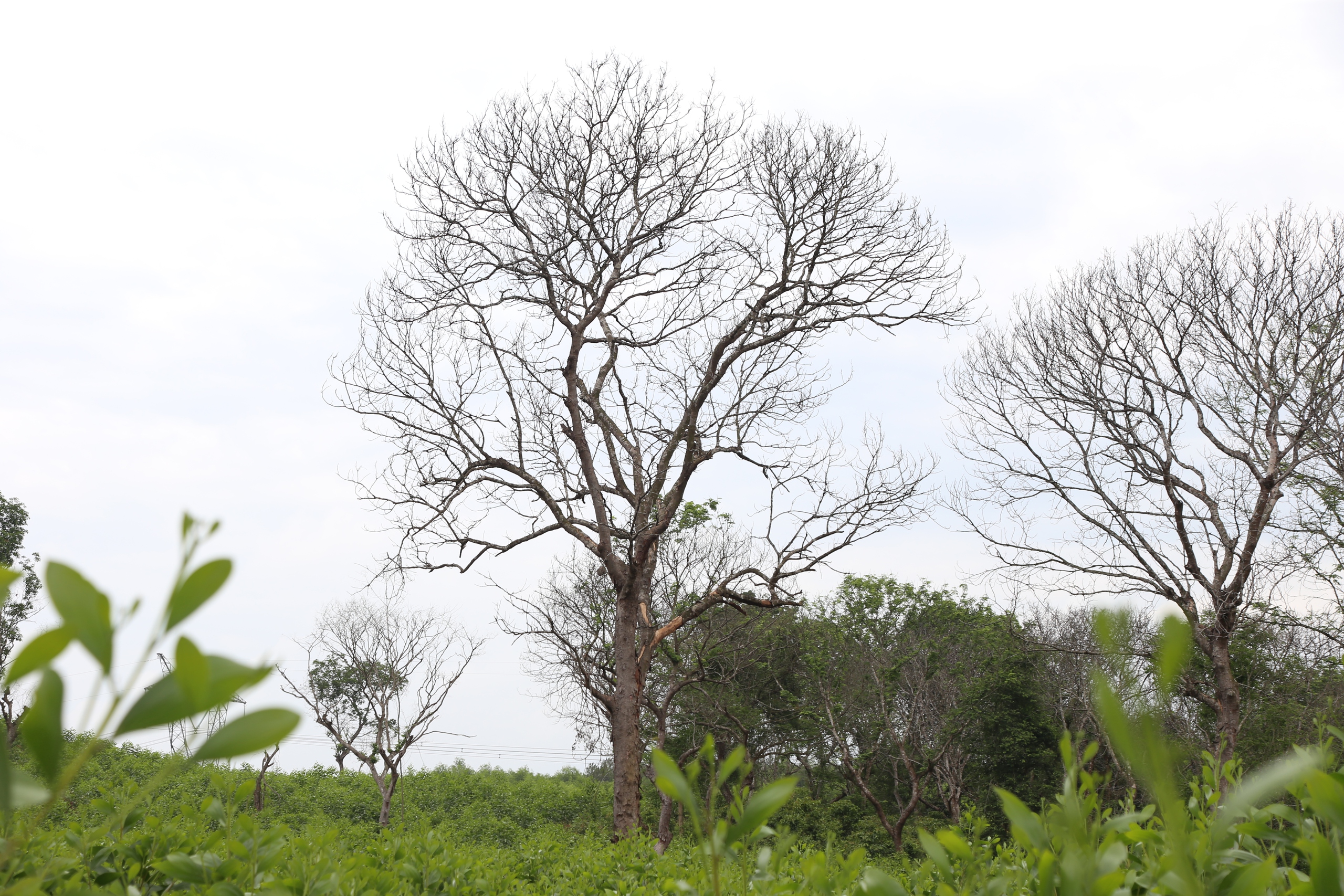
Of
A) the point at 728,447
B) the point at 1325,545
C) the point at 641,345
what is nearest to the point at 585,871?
the point at 728,447

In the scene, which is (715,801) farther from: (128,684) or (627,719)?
(627,719)

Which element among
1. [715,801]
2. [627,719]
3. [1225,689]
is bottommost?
[715,801]

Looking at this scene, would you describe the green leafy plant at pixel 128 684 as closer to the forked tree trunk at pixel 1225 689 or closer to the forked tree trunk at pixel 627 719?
the forked tree trunk at pixel 627 719

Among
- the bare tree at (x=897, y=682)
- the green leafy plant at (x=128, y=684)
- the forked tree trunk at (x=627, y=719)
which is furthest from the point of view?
the bare tree at (x=897, y=682)

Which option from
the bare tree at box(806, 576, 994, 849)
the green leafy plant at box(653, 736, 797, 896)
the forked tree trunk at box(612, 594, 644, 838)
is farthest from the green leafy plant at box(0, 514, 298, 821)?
the bare tree at box(806, 576, 994, 849)

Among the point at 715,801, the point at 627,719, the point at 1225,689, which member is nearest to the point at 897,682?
the point at 1225,689

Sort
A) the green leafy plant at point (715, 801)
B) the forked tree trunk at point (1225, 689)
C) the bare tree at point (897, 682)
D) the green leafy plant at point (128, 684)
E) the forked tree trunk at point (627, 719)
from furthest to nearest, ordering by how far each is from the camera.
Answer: the bare tree at point (897, 682)
the forked tree trunk at point (1225, 689)
the forked tree trunk at point (627, 719)
the green leafy plant at point (715, 801)
the green leafy plant at point (128, 684)

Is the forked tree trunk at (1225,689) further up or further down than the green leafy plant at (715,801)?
further up

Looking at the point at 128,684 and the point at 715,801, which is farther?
the point at 715,801

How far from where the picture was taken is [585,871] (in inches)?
170

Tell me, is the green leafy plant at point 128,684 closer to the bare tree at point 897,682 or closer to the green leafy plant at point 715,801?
the green leafy plant at point 715,801

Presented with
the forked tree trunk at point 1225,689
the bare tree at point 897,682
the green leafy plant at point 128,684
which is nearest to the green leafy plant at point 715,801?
the green leafy plant at point 128,684

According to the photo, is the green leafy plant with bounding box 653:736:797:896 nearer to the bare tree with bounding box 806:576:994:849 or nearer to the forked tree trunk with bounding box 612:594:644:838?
the forked tree trunk with bounding box 612:594:644:838

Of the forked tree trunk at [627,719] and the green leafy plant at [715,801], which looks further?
the forked tree trunk at [627,719]
